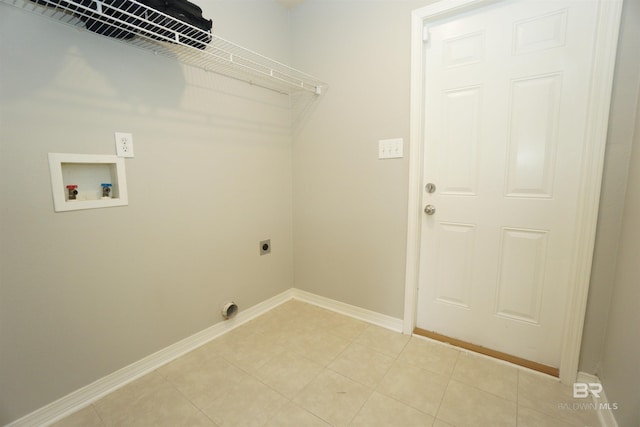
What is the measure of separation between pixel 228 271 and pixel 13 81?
4.45 ft

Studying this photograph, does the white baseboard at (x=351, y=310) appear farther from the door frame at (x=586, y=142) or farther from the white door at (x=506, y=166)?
the door frame at (x=586, y=142)

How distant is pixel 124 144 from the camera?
1.37m

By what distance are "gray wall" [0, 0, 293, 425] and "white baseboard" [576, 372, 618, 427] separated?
1940mm

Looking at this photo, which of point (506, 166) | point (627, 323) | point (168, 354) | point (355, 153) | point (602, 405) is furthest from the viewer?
point (355, 153)

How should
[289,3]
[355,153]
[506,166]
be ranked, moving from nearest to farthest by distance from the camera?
[506,166], [355,153], [289,3]

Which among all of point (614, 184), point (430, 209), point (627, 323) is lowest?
point (627, 323)

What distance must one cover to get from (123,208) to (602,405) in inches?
94.2

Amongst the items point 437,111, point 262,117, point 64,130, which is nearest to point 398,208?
point 437,111

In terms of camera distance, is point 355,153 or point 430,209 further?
point 355,153

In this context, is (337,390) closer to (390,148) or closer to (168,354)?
(168,354)

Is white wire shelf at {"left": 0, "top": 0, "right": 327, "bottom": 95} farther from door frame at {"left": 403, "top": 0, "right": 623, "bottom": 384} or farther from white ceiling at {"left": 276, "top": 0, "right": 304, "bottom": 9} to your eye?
door frame at {"left": 403, "top": 0, "right": 623, "bottom": 384}

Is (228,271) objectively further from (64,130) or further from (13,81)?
(13,81)
